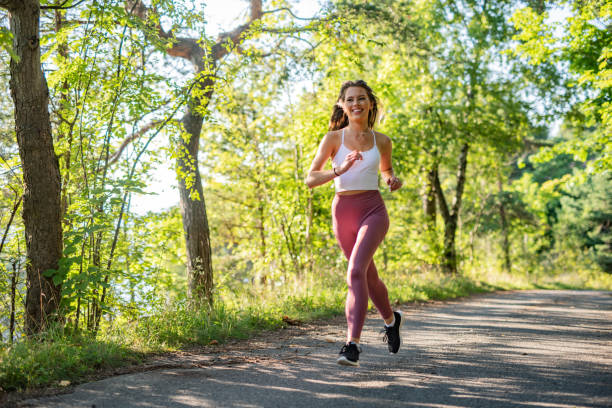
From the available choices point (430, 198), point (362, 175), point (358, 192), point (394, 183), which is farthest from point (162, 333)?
point (430, 198)

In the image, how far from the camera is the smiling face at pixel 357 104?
420 cm

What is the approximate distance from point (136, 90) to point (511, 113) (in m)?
14.3

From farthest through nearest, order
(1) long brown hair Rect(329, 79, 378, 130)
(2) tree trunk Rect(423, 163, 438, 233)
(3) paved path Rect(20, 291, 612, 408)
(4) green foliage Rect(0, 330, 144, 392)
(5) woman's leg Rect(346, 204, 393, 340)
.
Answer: (2) tree trunk Rect(423, 163, 438, 233) → (1) long brown hair Rect(329, 79, 378, 130) → (5) woman's leg Rect(346, 204, 393, 340) → (4) green foliage Rect(0, 330, 144, 392) → (3) paved path Rect(20, 291, 612, 408)

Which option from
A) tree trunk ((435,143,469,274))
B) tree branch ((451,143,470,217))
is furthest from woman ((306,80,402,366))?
tree branch ((451,143,470,217))

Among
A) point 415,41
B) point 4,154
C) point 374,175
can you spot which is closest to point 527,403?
point 374,175

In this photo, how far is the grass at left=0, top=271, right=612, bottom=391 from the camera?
355 cm

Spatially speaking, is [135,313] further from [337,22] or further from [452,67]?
[452,67]

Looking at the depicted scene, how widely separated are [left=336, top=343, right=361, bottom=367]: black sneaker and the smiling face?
1906 mm

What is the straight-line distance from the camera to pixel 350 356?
3.51 meters

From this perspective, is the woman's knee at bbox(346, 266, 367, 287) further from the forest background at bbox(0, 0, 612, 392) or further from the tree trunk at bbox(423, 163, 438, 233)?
the tree trunk at bbox(423, 163, 438, 233)

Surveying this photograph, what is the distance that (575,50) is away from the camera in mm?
Result: 12820

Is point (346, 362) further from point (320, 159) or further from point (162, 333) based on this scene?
point (162, 333)

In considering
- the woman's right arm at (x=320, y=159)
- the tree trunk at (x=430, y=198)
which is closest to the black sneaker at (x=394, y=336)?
the woman's right arm at (x=320, y=159)

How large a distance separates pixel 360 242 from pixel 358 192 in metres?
0.45
